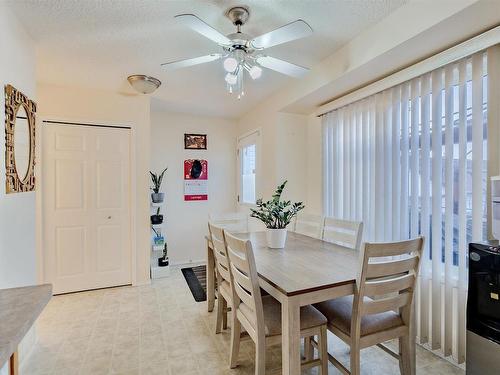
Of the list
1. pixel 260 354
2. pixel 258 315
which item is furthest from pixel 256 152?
pixel 260 354

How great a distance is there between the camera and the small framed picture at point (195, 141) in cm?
430

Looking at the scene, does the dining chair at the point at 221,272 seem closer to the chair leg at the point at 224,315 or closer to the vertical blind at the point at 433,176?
the chair leg at the point at 224,315

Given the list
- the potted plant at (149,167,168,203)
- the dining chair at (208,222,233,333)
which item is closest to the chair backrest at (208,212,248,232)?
the dining chair at (208,222,233,333)

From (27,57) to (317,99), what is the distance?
2520 millimetres

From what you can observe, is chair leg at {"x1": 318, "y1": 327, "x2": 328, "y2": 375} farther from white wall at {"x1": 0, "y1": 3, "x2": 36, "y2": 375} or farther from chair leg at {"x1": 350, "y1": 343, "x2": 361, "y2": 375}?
white wall at {"x1": 0, "y1": 3, "x2": 36, "y2": 375}

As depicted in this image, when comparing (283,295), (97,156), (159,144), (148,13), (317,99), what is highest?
(148,13)

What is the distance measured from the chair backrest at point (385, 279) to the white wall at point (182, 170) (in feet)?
10.6

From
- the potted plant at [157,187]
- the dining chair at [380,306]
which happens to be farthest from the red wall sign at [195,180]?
the dining chair at [380,306]

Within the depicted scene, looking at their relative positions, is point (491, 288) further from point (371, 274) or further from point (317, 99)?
point (317, 99)

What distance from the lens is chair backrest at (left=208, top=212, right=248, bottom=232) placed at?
298cm

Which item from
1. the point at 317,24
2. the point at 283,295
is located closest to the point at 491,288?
the point at 283,295

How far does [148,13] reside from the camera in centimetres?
179

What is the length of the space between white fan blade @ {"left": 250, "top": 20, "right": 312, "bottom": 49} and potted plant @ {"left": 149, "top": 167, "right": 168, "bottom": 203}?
2.52 metres

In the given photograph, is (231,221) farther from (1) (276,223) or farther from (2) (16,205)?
(2) (16,205)
